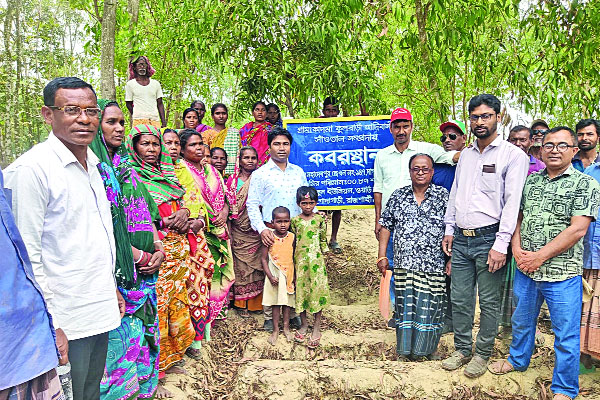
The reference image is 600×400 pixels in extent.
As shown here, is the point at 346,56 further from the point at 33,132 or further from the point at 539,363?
the point at 33,132

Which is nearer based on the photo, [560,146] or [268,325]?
[560,146]

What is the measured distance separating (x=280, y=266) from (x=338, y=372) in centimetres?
115

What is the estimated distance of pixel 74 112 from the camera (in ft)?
6.84

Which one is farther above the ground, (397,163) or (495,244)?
(397,163)

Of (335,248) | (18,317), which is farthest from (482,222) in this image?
(335,248)

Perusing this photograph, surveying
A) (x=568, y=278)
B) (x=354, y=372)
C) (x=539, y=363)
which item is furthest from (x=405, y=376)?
(x=568, y=278)

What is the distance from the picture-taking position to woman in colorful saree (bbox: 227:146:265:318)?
203 inches

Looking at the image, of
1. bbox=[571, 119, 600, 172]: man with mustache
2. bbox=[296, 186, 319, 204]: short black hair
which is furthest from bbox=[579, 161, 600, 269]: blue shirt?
bbox=[296, 186, 319, 204]: short black hair

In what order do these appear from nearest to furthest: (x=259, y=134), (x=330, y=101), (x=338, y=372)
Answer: (x=338, y=372) < (x=259, y=134) < (x=330, y=101)

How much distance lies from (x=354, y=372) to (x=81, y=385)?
8.30 feet

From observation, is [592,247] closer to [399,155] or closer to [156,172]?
[399,155]

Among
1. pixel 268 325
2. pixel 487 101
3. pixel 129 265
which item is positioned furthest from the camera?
pixel 268 325

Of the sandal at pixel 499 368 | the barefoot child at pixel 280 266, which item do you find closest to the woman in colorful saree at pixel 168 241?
the barefoot child at pixel 280 266

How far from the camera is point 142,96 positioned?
6750 millimetres
